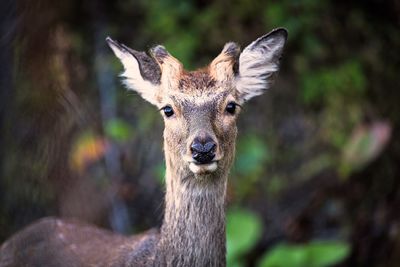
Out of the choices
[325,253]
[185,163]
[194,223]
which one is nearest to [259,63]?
[185,163]

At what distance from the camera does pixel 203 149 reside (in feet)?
18.7

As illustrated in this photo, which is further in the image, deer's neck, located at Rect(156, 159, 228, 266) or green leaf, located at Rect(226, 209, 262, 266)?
green leaf, located at Rect(226, 209, 262, 266)

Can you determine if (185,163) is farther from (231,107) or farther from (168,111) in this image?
(231,107)

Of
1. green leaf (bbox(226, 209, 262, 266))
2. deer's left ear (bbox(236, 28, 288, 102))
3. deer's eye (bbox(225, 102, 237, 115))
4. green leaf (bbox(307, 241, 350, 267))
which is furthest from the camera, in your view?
green leaf (bbox(226, 209, 262, 266))

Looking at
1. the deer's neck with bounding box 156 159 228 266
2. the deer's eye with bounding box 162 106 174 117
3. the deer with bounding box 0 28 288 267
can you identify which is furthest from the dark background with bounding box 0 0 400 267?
the deer's neck with bounding box 156 159 228 266

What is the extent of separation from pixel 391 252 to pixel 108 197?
3.42 m

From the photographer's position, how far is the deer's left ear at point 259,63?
Result: 6504 millimetres

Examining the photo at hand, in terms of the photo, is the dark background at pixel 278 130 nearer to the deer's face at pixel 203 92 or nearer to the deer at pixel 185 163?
the deer at pixel 185 163

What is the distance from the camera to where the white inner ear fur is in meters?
6.62

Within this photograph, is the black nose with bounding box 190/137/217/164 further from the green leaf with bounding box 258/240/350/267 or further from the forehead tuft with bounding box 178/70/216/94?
the green leaf with bounding box 258/240/350/267

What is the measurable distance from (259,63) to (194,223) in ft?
4.69

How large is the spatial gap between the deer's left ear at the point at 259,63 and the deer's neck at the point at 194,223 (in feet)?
2.82

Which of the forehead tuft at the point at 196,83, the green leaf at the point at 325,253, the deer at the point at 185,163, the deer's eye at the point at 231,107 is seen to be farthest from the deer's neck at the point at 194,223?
the green leaf at the point at 325,253

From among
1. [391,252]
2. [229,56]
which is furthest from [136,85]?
[391,252]
